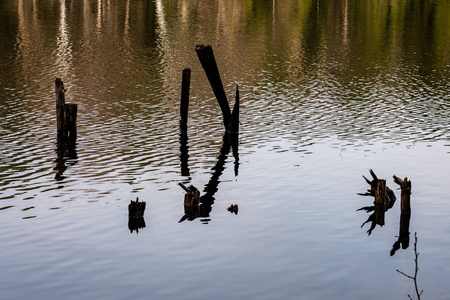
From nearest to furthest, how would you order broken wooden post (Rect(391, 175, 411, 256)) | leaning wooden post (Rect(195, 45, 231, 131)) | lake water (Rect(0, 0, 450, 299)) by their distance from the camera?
lake water (Rect(0, 0, 450, 299))
broken wooden post (Rect(391, 175, 411, 256))
leaning wooden post (Rect(195, 45, 231, 131))

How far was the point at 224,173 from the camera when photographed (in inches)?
1151

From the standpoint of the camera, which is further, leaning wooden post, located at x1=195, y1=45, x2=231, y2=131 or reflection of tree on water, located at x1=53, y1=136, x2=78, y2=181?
leaning wooden post, located at x1=195, y1=45, x2=231, y2=131

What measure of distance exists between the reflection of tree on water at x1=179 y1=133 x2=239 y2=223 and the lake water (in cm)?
14

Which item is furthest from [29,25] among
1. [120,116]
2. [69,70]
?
[120,116]

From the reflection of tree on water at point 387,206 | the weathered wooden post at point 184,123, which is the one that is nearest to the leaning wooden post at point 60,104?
the weathered wooden post at point 184,123

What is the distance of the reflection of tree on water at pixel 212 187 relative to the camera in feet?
77.4

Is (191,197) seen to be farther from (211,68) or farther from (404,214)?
(211,68)

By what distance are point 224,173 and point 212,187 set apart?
217 centimetres

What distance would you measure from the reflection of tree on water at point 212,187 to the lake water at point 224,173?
0.47ft

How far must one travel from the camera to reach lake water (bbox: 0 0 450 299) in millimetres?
18578

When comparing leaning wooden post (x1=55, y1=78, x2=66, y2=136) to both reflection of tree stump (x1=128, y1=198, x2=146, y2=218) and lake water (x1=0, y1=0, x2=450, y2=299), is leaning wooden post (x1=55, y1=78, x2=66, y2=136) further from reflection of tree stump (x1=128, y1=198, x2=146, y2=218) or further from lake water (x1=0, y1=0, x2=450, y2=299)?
reflection of tree stump (x1=128, y1=198, x2=146, y2=218)

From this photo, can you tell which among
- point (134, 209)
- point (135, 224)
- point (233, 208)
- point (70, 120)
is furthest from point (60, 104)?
point (233, 208)

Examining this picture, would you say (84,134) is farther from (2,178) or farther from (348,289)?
(348,289)

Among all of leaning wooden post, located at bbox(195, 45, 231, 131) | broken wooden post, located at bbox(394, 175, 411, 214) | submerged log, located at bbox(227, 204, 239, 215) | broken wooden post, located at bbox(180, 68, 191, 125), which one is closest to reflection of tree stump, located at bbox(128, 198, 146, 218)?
submerged log, located at bbox(227, 204, 239, 215)
